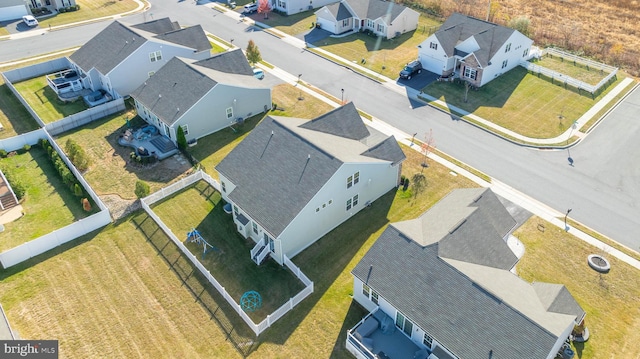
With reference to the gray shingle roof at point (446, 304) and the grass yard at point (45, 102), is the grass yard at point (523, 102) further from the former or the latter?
the grass yard at point (45, 102)

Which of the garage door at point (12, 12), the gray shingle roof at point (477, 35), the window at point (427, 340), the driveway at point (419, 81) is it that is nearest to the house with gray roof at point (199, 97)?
the driveway at point (419, 81)

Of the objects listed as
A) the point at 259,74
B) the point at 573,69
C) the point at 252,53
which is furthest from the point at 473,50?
the point at 252,53

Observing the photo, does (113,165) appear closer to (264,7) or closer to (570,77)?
(264,7)

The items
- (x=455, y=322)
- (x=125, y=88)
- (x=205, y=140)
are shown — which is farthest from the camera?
(x=125, y=88)

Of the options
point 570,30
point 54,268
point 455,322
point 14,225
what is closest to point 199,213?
point 54,268

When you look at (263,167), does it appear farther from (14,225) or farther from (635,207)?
(635,207)

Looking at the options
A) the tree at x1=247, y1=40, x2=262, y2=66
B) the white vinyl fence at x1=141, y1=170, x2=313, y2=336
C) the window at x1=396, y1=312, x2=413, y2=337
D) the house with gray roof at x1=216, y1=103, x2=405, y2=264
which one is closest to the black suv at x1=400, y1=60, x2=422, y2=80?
the tree at x1=247, y1=40, x2=262, y2=66
